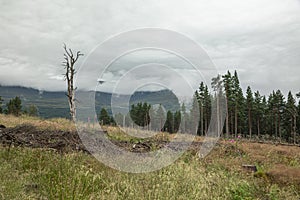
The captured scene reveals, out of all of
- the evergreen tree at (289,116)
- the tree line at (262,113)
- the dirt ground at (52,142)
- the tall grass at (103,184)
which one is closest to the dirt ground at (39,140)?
the dirt ground at (52,142)

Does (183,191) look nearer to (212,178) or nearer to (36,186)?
(212,178)

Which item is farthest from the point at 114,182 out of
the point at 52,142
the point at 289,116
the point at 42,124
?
the point at 289,116

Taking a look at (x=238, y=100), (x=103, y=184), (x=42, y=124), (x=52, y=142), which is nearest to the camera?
(x=103, y=184)

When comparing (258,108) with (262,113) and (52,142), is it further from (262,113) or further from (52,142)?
(52,142)

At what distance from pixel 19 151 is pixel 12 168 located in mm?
1880

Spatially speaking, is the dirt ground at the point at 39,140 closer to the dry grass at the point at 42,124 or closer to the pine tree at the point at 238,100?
the dry grass at the point at 42,124

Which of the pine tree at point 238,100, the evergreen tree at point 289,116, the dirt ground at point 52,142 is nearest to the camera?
the dirt ground at point 52,142

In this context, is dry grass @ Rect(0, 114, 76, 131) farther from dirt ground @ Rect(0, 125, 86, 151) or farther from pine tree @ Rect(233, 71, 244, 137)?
pine tree @ Rect(233, 71, 244, 137)

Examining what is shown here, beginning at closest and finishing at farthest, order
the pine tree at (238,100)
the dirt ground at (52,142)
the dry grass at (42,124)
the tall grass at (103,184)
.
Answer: the tall grass at (103,184) → the dirt ground at (52,142) → the dry grass at (42,124) → the pine tree at (238,100)

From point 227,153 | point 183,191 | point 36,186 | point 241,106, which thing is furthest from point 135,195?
point 241,106

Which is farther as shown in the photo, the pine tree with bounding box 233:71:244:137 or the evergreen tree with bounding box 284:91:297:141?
the evergreen tree with bounding box 284:91:297:141

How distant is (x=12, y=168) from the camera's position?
6730 mm

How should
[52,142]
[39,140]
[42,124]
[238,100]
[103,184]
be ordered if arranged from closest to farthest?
[103,184], [52,142], [39,140], [42,124], [238,100]

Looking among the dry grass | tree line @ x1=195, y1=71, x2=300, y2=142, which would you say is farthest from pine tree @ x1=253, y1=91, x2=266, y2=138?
the dry grass
